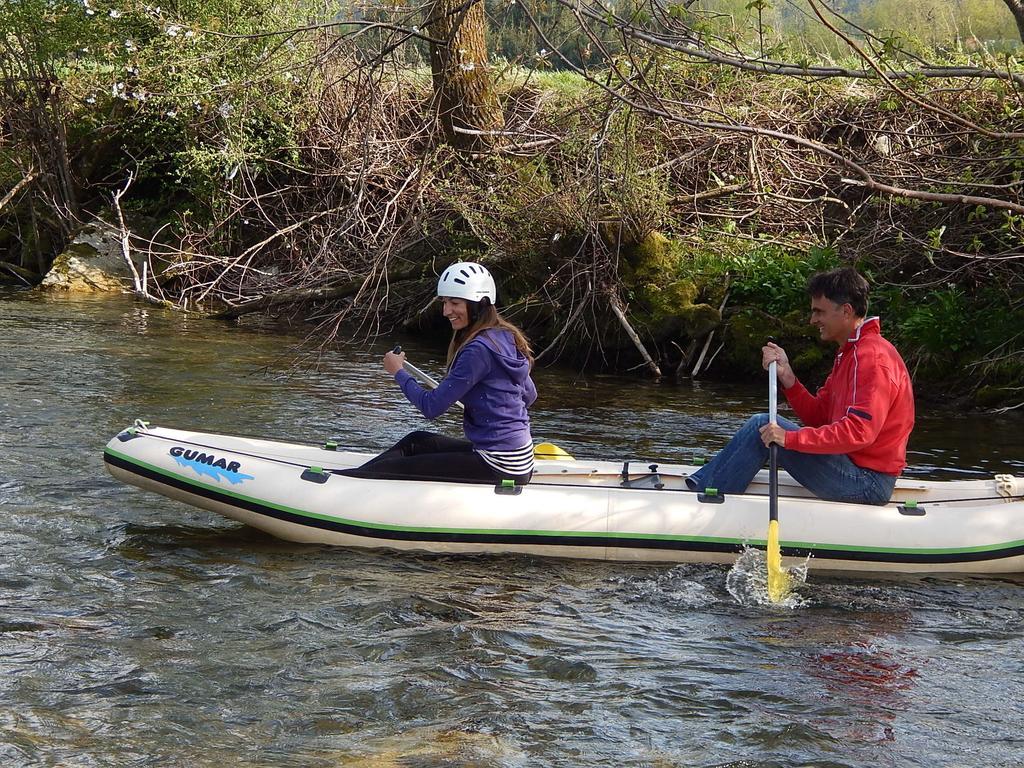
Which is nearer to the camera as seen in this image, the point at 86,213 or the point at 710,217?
the point at 710,217

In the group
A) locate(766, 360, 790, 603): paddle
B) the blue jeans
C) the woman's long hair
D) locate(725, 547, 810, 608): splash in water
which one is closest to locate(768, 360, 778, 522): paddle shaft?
locate(766, 360, 790, 603): paddle

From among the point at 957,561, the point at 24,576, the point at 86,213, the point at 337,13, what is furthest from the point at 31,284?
the point at 957,561

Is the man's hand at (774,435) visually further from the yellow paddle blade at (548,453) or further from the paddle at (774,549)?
the yellow paddle blade at (548,453)

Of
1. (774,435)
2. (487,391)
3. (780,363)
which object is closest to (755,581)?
(774,435)

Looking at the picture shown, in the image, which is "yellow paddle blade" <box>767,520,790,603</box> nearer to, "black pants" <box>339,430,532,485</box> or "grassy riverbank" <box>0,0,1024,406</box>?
"black pants" <box>339,430,532,485</box>

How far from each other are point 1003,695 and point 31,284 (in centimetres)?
1663

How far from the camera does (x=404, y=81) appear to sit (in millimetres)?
15625

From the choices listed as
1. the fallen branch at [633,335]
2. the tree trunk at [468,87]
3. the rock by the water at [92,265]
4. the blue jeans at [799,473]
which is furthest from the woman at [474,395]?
the rock by the water at [92,265]

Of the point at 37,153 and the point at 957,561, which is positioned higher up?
the point at 37,153

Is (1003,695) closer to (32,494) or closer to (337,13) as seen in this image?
(32,494)

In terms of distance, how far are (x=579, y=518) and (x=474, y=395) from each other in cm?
84

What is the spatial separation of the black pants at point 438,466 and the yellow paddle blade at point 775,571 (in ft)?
4.43

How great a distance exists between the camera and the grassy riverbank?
1104 cm

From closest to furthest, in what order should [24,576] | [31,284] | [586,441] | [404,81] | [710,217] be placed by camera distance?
1. [24,576]
2. [586,441]
3. [710,217]
4. [404,81]
5. [31,284]
